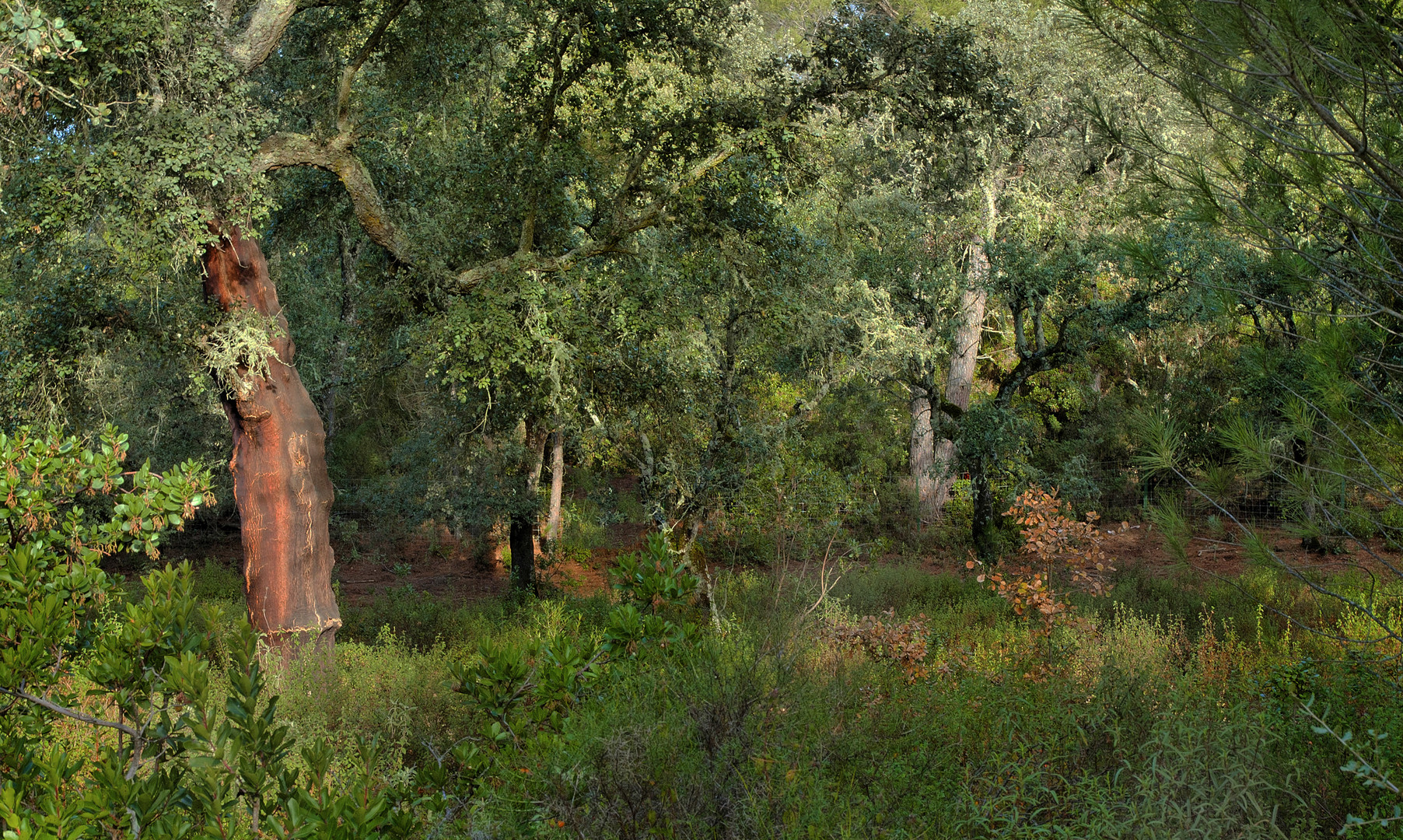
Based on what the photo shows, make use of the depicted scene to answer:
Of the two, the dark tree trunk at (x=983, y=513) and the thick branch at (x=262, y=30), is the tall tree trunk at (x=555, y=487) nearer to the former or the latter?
the dark tree trunk at (x=983, y=513)

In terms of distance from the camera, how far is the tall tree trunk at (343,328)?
599 inches

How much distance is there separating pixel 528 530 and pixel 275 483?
17.2 ft

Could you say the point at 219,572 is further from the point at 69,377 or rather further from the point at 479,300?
the point at 479,300

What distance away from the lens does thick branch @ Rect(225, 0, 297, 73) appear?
7863 mm

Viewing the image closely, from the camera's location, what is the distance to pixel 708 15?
9.37 meters

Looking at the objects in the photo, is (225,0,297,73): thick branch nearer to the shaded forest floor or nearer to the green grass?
the green grass

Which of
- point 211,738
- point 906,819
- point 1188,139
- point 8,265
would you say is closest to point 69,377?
point 8,265

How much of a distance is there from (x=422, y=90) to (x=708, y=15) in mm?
3365

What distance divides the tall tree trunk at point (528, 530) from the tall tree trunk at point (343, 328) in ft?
10.9

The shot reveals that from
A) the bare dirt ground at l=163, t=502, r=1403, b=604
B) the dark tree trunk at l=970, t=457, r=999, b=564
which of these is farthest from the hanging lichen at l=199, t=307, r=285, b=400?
the dark tree trunk at l=970, t=457, r=999, b=564

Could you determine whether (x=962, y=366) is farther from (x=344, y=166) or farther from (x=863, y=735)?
A: (x=863, y=735)

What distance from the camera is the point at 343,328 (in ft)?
48.6

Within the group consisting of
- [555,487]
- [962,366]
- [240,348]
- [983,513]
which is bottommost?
[555,487]

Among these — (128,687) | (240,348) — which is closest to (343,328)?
(240,348)
